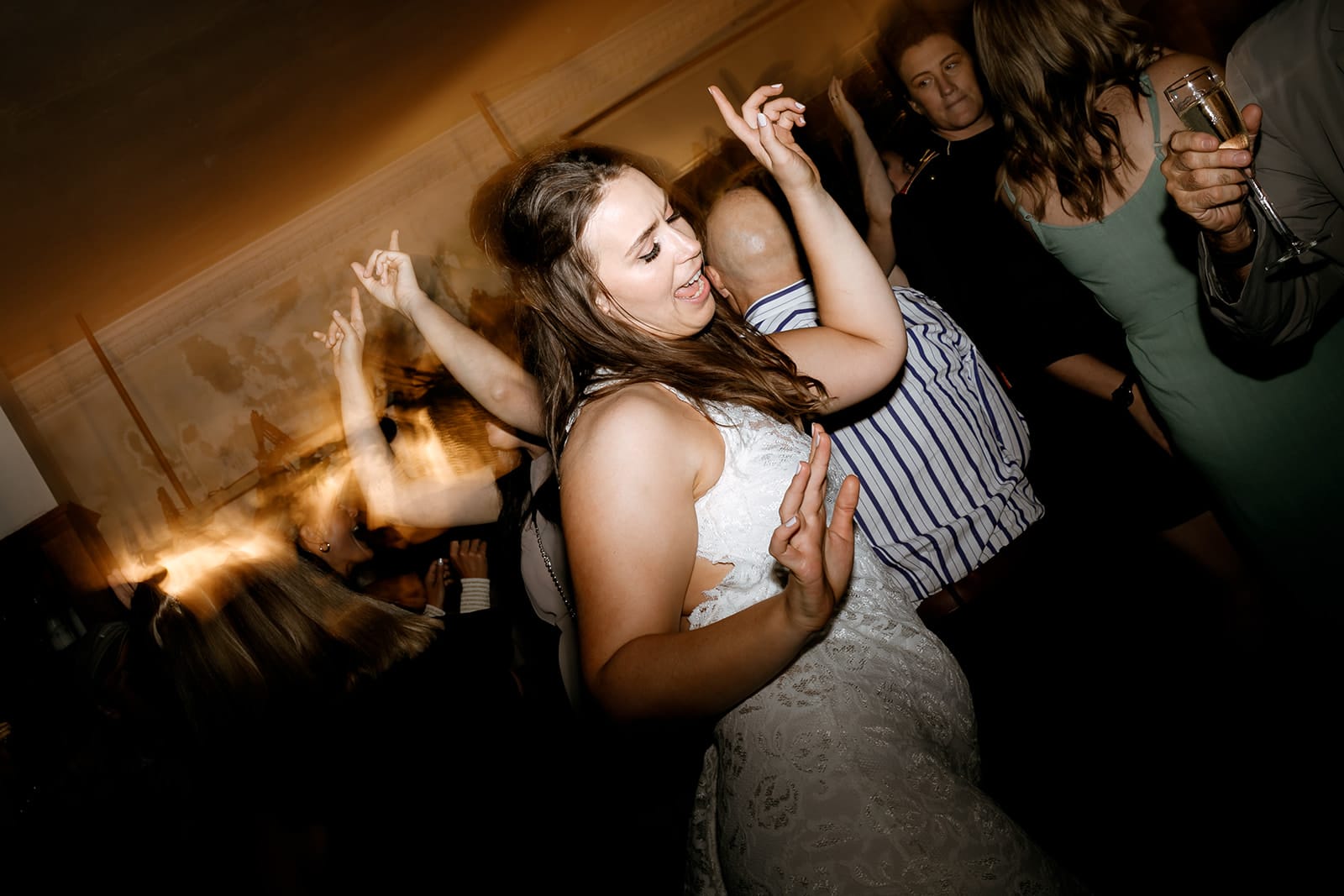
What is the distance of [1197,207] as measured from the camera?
1059mm

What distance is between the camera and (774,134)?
1230mm

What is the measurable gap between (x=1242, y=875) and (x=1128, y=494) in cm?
132

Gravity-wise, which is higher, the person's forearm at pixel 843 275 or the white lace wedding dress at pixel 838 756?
the person's forearm at pixel 843 275

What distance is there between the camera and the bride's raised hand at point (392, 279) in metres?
1.73

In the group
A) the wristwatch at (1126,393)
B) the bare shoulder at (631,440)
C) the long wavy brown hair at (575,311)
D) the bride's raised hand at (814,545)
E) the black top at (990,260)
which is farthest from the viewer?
the black top at (990,260)

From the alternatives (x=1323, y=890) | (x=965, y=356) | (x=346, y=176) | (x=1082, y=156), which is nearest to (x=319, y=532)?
(x=346, y=176)

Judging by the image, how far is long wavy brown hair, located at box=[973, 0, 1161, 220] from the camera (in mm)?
1358

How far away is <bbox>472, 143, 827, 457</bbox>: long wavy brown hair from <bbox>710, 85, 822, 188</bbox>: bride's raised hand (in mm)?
185

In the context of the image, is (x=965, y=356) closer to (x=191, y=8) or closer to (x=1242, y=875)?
(x=1242, y=875)

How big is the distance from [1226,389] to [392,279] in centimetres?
202

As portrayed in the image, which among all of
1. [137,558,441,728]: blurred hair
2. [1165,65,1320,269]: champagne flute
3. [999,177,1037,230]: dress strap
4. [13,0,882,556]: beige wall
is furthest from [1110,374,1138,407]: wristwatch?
[13,0,882,556]: beige wall

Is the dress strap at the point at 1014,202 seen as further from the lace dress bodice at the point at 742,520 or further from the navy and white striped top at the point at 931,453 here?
the lace dress bodice at the point at 742,520

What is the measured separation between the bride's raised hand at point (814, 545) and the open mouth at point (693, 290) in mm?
471

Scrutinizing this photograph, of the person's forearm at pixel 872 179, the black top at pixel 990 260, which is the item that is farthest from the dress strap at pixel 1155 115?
the person's forearm at pixel 872 179
